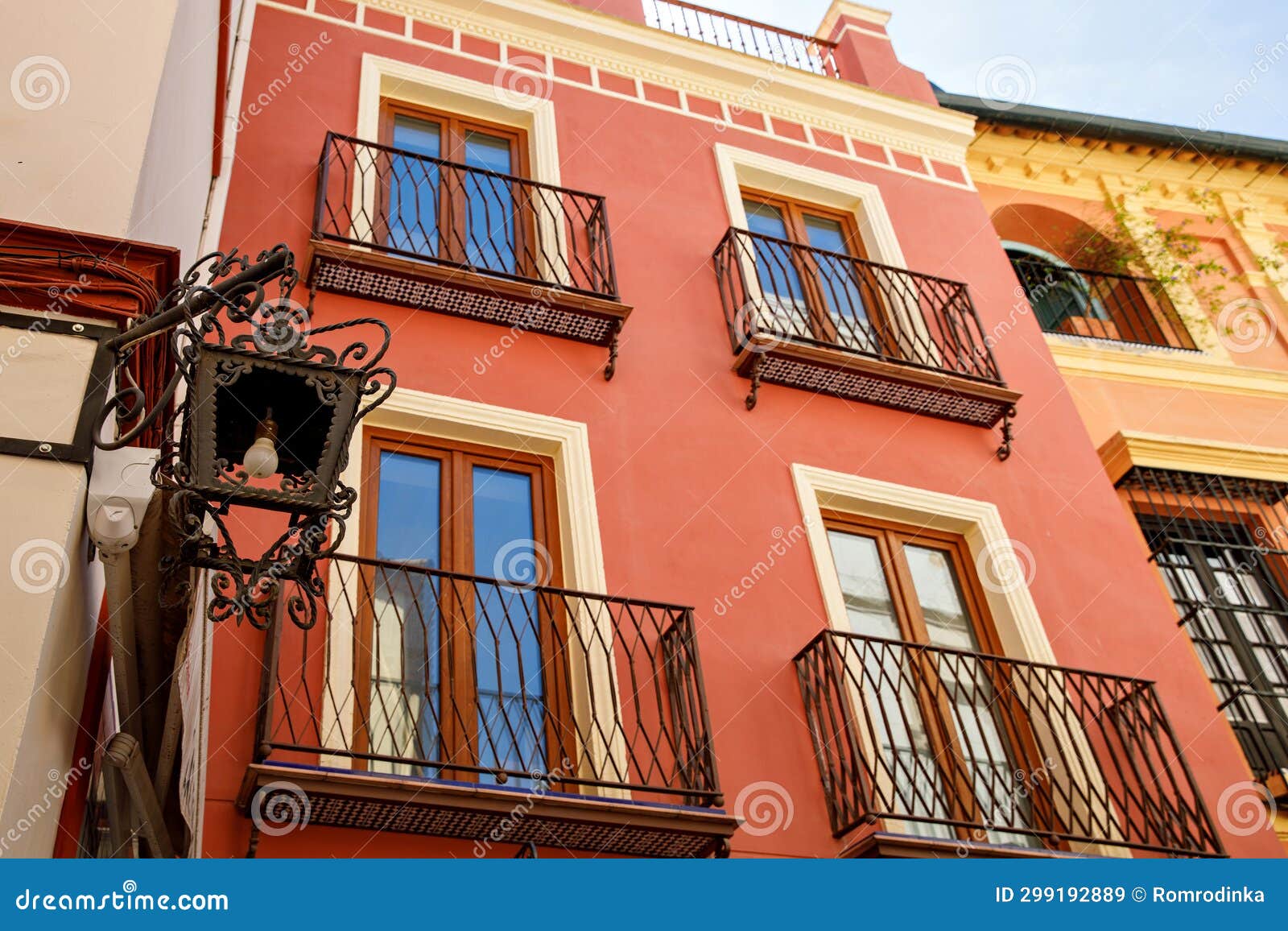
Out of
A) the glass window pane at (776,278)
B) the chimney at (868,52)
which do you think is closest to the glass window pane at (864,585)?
the glass window pane at (776,278)

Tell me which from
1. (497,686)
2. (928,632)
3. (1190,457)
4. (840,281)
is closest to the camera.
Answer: (497,686)

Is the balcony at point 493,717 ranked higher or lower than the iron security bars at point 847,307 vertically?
lower

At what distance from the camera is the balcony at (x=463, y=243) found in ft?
25.3

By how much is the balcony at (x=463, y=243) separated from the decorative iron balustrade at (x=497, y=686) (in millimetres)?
1874

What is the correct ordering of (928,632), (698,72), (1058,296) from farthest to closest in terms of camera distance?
1. (1058,296)
2. (698,72)
3. (928,632)

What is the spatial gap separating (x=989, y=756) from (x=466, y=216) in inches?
184

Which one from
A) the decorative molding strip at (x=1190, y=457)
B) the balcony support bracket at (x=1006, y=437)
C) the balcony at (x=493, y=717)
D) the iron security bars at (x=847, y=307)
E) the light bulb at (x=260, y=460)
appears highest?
the iron security bars at (x=847, y=307)

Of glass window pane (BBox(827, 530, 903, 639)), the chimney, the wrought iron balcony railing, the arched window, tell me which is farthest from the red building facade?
the arched window

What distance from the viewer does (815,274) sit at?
9.73 metres

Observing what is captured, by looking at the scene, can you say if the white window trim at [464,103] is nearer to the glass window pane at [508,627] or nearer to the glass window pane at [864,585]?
the glass window pane at [508,627]

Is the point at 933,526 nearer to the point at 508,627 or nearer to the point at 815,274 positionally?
the point at 815,274

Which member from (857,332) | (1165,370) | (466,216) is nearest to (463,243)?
(466,216)

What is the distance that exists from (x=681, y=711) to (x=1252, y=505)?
5.91 metres

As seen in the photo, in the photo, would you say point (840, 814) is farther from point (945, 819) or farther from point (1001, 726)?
point (1001, 726)
